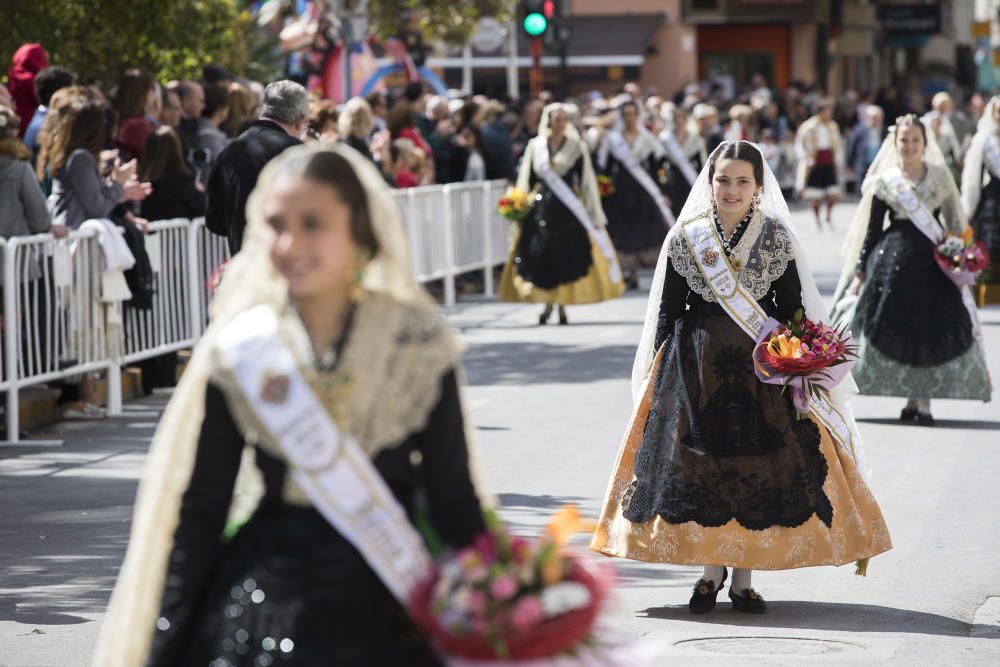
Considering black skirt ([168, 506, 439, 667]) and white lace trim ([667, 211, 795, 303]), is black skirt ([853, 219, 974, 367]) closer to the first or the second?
white lace trim ([667, 211, 795, 303])

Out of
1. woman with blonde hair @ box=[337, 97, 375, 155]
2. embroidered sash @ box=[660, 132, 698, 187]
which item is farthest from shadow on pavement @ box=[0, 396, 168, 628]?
embroidered sash @ box=[660, 132, 698, 187]

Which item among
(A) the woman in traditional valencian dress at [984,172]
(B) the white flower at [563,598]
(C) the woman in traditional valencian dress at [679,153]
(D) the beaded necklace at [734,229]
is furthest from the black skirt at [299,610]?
(C) the woman in traditional valencian dress at [679,153]

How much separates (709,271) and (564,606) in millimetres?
4184

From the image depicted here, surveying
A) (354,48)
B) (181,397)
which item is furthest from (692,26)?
(181,397)

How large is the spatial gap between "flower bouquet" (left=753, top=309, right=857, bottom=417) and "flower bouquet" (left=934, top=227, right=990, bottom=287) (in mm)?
4629

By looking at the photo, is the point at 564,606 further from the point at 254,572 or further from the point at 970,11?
the point at 970,11

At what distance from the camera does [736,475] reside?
7.33 m

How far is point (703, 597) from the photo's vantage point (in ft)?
24.1

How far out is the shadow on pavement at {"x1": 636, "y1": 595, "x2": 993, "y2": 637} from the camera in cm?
706

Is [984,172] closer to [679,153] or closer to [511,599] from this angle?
[679,153]

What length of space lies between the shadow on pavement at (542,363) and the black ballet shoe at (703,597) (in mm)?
6705

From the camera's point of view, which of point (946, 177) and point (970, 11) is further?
point (970, 11)

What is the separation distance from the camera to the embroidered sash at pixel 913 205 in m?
11.8

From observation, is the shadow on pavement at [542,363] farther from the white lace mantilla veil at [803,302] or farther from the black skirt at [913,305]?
the white lace mantilla veil at [803,302]
